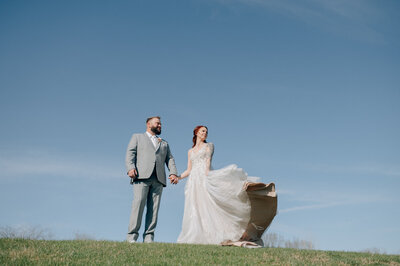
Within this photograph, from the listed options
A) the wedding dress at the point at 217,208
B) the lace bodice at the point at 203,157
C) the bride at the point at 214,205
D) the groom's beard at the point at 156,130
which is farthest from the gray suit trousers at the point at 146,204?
the lace bodice at the point at 203,157

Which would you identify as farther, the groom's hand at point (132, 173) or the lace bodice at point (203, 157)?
the lace bodice at point (203, 157)

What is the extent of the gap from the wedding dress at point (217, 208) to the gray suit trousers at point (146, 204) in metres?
1.10

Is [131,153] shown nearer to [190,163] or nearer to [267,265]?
[190,163]

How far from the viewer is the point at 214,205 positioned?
11.8 m

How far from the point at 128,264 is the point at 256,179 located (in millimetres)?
5244

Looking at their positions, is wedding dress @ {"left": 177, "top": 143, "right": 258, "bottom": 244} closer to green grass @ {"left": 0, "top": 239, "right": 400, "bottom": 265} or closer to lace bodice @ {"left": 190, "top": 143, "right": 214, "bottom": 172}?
lace bodice @ {"left": 190, "top": 143, "right": 214, "bottom": 172}

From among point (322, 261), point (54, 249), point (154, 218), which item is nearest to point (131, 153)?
point (154, 218)

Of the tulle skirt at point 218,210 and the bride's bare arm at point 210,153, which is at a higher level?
the bride's bare arm at point 210,153

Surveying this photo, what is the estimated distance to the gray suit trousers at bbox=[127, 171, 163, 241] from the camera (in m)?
10.9

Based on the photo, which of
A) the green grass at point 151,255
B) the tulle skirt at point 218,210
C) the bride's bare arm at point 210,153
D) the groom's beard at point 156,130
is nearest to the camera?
the green grass at point 151,255

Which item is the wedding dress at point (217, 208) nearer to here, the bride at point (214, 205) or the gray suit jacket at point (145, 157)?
the bride at point (214, 205)

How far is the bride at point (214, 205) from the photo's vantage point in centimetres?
1145

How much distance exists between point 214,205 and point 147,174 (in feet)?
6.93

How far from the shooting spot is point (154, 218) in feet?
36.7
